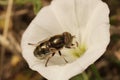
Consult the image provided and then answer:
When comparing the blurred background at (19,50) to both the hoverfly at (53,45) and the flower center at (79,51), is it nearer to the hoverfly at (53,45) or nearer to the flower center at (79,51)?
the flower center at (79,51)

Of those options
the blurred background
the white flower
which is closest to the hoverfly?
the white flower

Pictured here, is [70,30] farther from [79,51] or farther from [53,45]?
[53,45]

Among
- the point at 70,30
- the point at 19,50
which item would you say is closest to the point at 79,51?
the point at 70,30

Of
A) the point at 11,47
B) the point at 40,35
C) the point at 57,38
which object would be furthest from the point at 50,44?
the point at 11,47

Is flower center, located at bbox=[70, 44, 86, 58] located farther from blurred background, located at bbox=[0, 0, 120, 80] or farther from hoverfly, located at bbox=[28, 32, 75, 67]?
blurred background, located at bbox=[0, 0, 120, 80]

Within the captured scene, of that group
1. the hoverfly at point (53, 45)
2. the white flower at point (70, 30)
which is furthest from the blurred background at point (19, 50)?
the hoverfly at point (53, 45)

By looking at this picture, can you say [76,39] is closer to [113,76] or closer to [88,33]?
[88,33]
